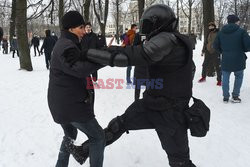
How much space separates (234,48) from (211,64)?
3.62 m

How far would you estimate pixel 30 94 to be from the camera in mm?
8102

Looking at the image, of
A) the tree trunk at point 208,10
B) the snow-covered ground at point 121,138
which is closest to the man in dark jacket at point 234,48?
the snow-covered ground at point 121,138

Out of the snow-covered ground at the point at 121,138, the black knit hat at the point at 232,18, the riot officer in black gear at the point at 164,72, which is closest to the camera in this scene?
the riot officer in black gear at the point at 164,72

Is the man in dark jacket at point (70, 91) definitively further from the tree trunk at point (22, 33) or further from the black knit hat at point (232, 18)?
the tree trunk at point (22, 33)

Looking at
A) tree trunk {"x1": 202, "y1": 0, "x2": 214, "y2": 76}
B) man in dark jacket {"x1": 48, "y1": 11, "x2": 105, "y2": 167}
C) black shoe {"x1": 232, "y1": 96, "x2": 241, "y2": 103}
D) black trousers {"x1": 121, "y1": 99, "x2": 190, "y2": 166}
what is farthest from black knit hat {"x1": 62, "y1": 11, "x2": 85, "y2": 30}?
tree trunk {"x1": 202, "y1": 0, "x2": 214, "y2": 76}

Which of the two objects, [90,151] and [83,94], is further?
[90,151]

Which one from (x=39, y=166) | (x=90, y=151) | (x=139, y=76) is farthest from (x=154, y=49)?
(x=139, y=76)

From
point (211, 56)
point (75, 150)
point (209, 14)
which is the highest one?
point (209, 14)

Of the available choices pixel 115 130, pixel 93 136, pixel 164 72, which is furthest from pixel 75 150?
pixel 164 72

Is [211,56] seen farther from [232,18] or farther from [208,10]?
[232,18]

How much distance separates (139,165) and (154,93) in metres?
1.35

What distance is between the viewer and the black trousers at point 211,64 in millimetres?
8680

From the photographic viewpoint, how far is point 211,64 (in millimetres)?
9938

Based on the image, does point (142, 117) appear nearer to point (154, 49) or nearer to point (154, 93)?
point (154, 93)
